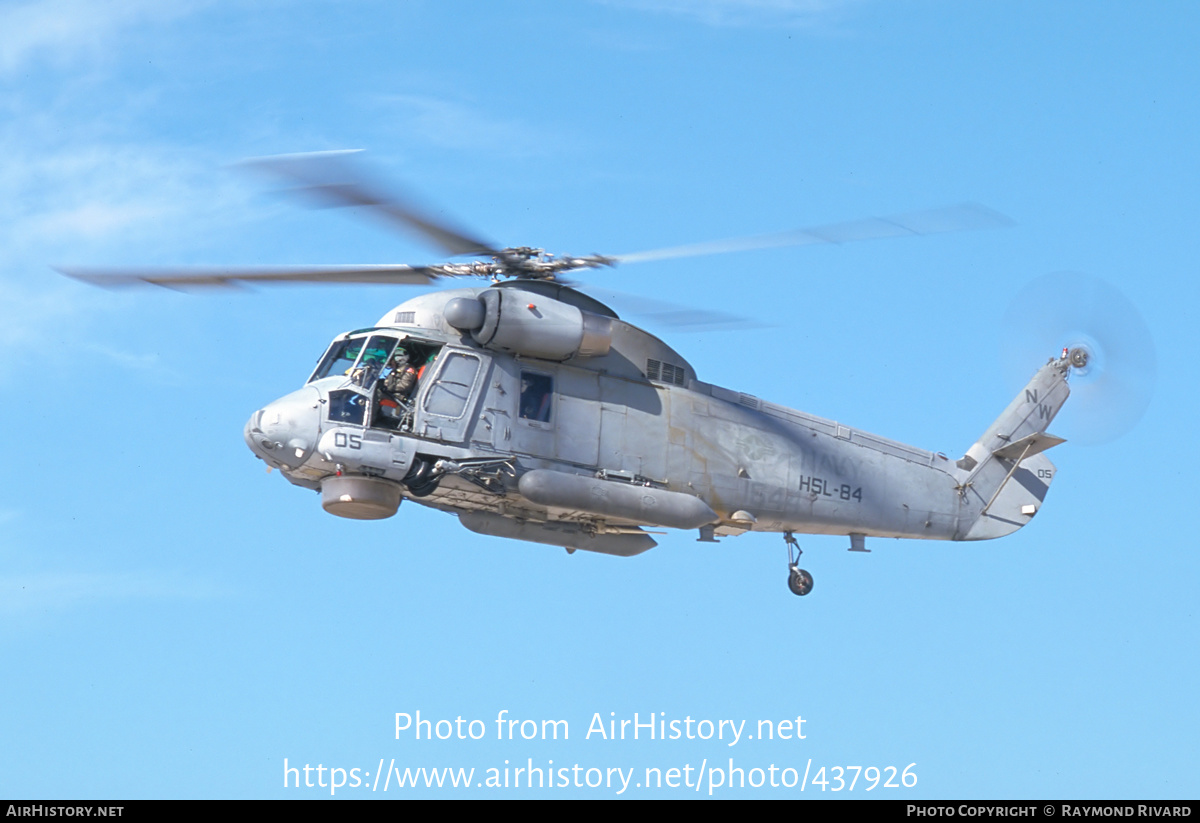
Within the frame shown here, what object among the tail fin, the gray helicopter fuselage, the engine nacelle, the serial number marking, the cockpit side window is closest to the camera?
the gray helicopter fuselage

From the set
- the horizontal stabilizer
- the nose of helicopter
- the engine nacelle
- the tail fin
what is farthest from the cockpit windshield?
the horizontal stabilizer

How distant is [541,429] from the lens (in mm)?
23875

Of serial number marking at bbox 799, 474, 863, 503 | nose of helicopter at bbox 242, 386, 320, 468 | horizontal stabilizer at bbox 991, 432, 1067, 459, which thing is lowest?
nose of helicopter at bbox 242, 386, 320, 468

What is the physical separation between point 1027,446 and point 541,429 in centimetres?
944

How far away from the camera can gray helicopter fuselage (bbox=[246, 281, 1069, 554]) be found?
2284 centimetres

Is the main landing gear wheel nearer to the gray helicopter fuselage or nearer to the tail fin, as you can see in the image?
the gray helicopter fuselage

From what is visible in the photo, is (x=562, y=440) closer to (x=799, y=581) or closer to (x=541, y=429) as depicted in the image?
(x=541, y=429)

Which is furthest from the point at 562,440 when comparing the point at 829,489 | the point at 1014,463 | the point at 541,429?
the point at 1014,463

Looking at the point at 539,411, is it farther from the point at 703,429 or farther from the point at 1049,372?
the point at 1049,372

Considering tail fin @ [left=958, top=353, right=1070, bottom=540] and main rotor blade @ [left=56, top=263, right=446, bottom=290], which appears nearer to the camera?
main rotor blade @ [left=56, top=263, right=446, bottom=290]

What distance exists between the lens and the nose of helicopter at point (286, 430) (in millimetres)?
22469

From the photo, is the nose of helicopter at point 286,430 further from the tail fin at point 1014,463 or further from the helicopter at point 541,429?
the tail fin at point 1014,463

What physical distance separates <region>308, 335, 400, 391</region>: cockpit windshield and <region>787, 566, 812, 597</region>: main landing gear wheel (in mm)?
7653

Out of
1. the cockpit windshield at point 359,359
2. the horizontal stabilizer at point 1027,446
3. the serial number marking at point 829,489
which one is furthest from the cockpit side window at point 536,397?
the horizontal stabilizer at point 1027,446
